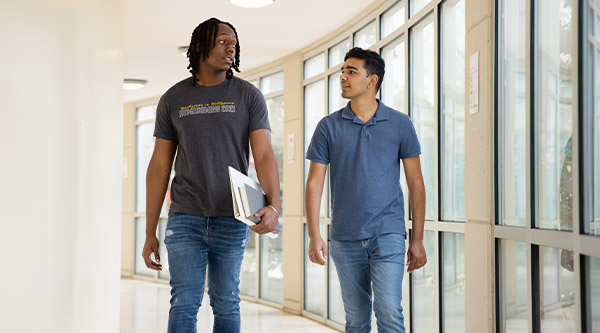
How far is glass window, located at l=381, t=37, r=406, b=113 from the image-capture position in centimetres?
511

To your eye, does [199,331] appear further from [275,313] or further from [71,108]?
[71,108]

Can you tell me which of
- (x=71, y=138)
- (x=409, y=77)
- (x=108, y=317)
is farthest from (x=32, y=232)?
(x=409, y=77)

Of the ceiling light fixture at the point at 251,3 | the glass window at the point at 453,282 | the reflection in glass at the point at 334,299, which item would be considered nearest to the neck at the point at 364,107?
the glass window at the point at 453,282

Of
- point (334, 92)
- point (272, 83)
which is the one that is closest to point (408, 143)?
point (334, 92)

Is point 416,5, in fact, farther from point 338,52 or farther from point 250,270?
point 250,270

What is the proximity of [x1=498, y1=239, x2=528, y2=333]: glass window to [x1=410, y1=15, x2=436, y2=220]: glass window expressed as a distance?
118 cm

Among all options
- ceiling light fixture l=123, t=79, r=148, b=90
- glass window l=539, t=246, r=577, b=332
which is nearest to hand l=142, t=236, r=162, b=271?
glass window l=539, t=246, r=577, b=332

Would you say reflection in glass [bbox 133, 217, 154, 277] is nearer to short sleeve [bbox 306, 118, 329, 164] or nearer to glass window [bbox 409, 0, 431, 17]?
glass window [bbox 409, 0, 431, 17]

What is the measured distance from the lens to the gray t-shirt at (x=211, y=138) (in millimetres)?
2475

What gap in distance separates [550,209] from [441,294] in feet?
5.51

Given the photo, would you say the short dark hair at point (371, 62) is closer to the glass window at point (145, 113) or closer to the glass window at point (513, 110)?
the glass window at point (513, 110)

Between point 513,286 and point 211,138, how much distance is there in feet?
5.02

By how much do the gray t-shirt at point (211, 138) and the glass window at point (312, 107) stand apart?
13.6ft

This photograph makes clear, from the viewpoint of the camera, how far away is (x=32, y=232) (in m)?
2.70
